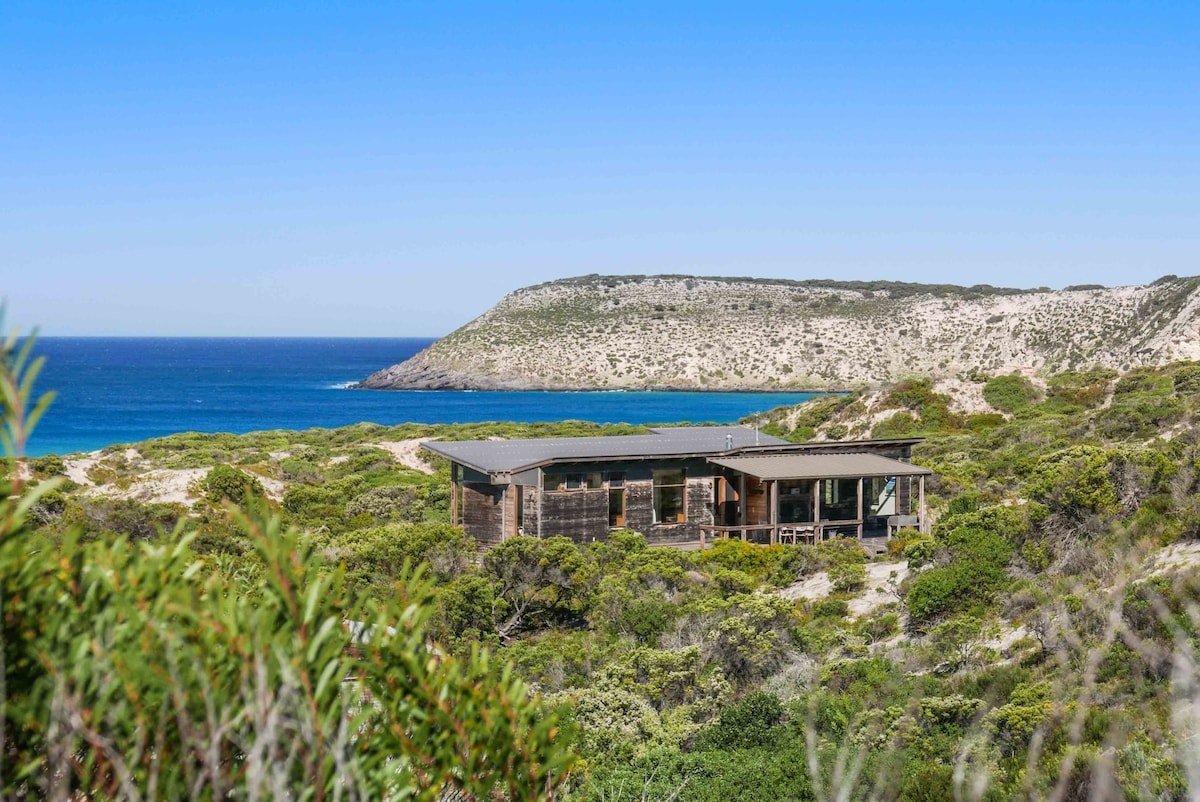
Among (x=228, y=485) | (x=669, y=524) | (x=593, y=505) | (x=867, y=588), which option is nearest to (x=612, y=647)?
(x=867, y=588)

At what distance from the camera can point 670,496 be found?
77.9 feet

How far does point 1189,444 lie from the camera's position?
754 inches

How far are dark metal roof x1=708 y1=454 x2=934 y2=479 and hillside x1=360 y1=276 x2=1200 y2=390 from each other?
7340cm

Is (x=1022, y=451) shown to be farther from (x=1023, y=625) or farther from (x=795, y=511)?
(x=1023, y=625)

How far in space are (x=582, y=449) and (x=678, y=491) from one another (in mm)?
2363

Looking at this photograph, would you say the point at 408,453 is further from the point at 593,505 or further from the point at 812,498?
the point at 812,498

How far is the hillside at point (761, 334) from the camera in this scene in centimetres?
10044

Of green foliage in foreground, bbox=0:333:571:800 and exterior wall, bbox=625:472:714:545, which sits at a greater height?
green foliage in foreground, bbox=0:333:571:800

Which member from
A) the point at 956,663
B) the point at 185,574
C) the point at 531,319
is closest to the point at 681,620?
the point at 956,663

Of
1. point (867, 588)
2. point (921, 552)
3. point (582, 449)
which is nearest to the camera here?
point (921, 552)

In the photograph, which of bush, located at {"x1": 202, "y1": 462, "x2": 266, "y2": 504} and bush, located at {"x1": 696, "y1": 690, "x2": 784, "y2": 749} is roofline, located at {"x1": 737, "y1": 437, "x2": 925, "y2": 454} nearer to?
bush, located at {"x1": 202, "y1": 462, "x2": 266, "y2": 504}

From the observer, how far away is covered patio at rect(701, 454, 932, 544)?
22.9 m

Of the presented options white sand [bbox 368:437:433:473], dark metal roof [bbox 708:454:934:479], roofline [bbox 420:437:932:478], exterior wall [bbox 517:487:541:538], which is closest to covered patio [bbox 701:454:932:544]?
dark metal roof [bbox 708:454:934:479]

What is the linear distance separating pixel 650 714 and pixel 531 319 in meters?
129
